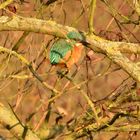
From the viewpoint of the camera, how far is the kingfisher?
2.45 meters

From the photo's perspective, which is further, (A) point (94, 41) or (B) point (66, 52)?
(B) point (66, 52)

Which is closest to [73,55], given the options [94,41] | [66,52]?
[66,52]

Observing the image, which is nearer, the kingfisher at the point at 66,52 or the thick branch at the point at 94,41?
the thick branch at the point at 94,41

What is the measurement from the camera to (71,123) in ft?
11.5

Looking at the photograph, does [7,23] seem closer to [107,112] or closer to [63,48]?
[63,48]

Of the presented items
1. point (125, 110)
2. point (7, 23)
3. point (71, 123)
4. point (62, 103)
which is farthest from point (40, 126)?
point (62, 103)

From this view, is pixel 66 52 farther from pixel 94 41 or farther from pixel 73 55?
pixel 94 41

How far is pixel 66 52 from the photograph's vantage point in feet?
8.07

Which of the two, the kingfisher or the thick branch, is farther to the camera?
→ the kingfisher

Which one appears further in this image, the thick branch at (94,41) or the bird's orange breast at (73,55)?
the bird's orange breast at (73,55)

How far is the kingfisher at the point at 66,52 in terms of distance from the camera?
8.03 ft

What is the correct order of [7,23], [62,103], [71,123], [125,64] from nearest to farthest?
[125,64] < [7,23] < [71,123] < [62,103]

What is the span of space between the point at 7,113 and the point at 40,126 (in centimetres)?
85

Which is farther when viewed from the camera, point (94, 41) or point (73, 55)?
point (73, 55)
